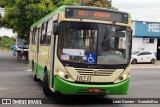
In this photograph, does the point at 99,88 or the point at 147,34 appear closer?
the point at 99,88

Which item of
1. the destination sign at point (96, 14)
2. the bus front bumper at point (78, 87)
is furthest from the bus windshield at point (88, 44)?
the bus front bumper at point (78, 87)

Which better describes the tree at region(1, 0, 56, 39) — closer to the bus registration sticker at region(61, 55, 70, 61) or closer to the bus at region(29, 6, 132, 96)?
the bus at region(29, 6, 132, 96)

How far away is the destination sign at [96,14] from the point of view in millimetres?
11359

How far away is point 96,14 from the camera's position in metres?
11.5

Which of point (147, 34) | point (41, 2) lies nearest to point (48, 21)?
point (41, 2)

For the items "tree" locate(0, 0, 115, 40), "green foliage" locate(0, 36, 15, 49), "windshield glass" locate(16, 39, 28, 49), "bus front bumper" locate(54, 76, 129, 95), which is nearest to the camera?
"bus front bumper" locate(54, 76, 129, 95)

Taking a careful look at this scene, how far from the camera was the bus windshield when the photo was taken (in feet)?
36.9

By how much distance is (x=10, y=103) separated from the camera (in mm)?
11602

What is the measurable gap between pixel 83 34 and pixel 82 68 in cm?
101

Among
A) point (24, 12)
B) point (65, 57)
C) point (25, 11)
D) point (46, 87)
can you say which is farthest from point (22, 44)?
point (65, 57)

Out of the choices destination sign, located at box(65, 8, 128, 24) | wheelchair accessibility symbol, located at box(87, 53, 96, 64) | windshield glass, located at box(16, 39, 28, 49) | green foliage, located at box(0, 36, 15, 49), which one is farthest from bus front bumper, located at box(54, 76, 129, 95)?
green foliage, located at box(0, 36, 15, 49)

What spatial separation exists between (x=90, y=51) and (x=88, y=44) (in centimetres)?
21

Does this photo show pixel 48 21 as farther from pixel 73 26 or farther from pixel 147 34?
pixel 147 34

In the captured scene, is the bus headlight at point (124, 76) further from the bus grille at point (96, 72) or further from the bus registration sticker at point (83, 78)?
the bus registration sticker at point (83, 78)
